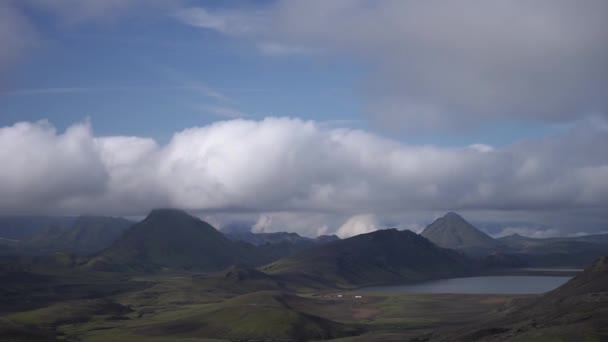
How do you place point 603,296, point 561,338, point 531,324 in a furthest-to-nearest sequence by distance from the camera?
1. point 603,296
2. point 531,324
3. point 561,338

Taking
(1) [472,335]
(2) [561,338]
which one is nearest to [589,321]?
(2) [561,338]

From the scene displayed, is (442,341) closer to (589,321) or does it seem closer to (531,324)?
(531,324)

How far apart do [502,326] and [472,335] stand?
49.2 ft

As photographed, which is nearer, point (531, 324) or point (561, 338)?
point (561, 338)

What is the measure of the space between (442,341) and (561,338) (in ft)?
146

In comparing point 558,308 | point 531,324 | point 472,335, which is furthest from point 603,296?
point 472,335

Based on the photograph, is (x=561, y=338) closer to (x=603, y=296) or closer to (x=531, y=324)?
(x=531, y=324)

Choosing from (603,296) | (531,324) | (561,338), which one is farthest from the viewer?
(603,296)

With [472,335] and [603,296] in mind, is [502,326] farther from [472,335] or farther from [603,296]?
[603,296]

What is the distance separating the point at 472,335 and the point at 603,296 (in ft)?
134

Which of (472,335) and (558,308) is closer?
(472,335)

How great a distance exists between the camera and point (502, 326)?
634 feet

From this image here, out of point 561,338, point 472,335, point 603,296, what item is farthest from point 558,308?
point 561,338

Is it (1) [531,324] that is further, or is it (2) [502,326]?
(2) [502,326]
